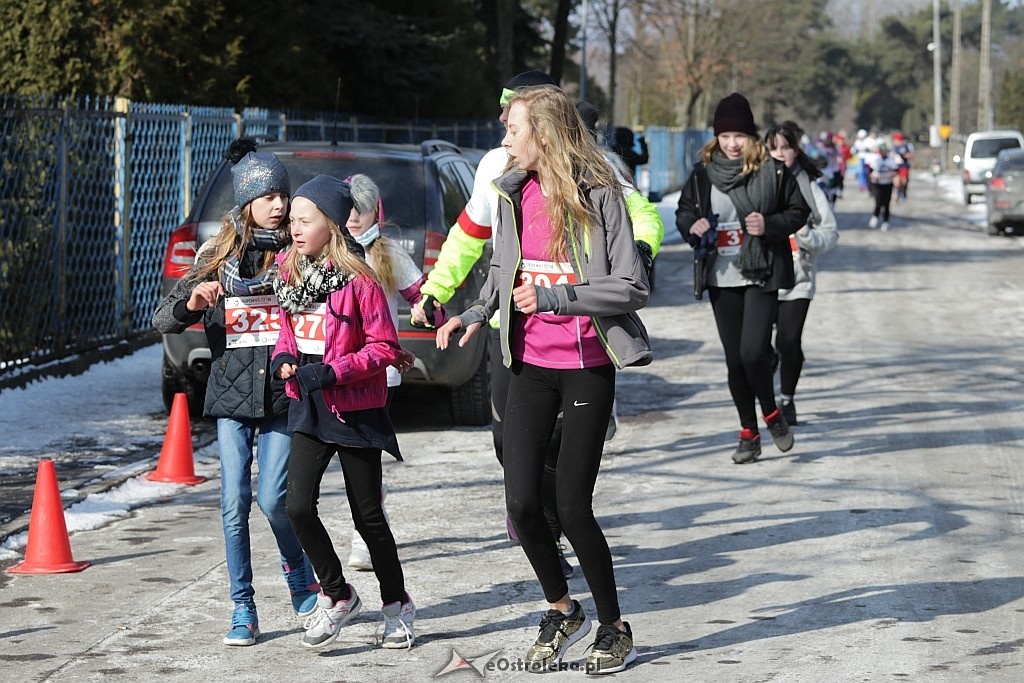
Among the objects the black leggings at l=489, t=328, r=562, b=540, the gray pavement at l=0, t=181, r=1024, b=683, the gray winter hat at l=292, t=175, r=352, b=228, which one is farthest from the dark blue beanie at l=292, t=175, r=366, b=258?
the gray pavement at l=0, t=181, r=1024, b=683

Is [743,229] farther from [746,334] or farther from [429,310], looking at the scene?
[429,310]

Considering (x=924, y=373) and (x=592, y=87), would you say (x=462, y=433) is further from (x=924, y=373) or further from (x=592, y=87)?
(x=592, y=87)

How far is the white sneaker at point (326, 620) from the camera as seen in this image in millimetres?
5324

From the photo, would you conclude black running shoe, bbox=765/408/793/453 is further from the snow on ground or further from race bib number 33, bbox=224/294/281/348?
race bib number 33, bbox=224/294/281/348

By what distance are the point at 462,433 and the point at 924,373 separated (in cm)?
428

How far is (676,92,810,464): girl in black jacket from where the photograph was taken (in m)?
8.42

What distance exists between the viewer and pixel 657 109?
81.9 m

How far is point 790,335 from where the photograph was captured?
31.7ft

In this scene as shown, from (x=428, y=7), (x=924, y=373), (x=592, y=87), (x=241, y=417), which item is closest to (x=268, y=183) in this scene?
(x=241, y=417)

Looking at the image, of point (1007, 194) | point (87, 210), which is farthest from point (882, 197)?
point (87, 210)

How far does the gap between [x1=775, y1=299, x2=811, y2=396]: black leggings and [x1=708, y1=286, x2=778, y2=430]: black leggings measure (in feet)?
3.32

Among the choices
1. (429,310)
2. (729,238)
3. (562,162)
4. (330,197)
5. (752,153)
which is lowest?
(429,310)

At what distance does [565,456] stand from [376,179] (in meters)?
4.65

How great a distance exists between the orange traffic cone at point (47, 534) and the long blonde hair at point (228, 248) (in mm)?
1483
